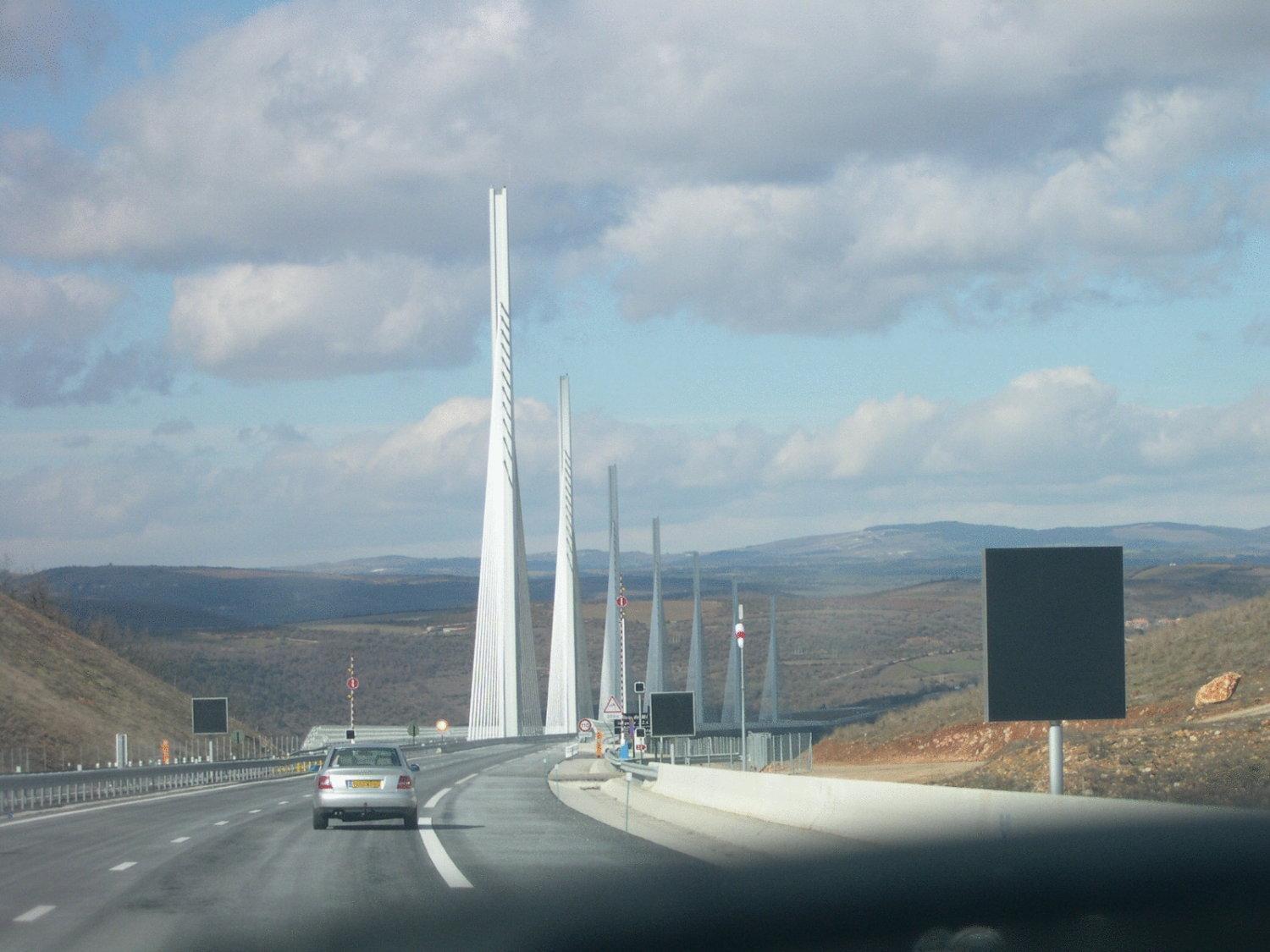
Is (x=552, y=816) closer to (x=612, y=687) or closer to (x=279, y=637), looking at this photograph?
(x=612, y=687)

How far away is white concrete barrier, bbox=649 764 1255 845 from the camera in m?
10.7

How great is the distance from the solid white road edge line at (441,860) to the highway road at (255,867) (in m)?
0.03

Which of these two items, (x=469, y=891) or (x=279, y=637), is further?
(x=279, y=637)

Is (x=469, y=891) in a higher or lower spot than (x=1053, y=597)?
lower

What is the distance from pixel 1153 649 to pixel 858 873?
50.5 metres

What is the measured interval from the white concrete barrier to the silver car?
4584 millimetres

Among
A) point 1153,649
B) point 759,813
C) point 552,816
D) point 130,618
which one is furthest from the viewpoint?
point 130,618

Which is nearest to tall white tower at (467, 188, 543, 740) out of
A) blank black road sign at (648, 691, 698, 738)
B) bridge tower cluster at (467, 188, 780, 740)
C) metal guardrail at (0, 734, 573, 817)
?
bridge tower cluster at (467, 188, 780, 740)

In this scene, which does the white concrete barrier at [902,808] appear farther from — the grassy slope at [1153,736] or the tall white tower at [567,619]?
the tall white tower at [567,619]

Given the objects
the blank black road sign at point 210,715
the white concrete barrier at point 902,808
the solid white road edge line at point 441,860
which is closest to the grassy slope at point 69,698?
the blank black road sign at point 210,715

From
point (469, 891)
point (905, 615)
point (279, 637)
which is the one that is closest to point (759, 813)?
point (469, 891)

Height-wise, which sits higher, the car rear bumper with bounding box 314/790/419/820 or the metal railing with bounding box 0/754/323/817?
the car rear bumper with bounding box 314/790/419/820

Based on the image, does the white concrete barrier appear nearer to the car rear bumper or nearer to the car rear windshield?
the car rear bumper

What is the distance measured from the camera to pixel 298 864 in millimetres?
18047
